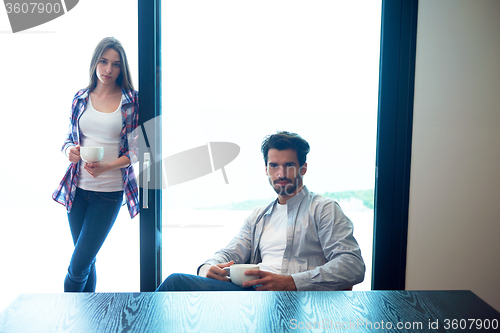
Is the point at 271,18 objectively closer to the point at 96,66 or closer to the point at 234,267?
the point at 96,66

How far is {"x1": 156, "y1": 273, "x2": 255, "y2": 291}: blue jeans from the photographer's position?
1.32m

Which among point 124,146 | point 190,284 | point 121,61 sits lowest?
point 190,284

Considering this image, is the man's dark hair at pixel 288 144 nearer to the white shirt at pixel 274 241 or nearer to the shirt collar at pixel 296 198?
the shirt collar at pixel 296 198

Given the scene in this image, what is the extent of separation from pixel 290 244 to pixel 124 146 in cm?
105

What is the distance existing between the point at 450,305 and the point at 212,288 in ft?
2.66

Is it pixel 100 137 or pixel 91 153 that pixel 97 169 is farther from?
pixel 91 153

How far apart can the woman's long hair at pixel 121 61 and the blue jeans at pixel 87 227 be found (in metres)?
0.60

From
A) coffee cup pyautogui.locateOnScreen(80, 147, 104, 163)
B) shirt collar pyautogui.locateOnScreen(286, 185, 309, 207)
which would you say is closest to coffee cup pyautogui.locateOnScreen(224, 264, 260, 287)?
shirt collar pyautogui.locateOnScreen(286, 185, 309, 207)

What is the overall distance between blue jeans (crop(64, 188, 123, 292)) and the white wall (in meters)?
1.70

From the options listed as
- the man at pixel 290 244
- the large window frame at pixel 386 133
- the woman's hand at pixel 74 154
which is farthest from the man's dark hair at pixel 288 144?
the woman's hand at pixel 74 154

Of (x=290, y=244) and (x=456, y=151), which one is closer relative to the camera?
(x=290, y=244)

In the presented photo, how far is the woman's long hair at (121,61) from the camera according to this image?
6.23 ft

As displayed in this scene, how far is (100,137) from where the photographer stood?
6.17ft

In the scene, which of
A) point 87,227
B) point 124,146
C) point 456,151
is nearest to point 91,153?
point 124,146
